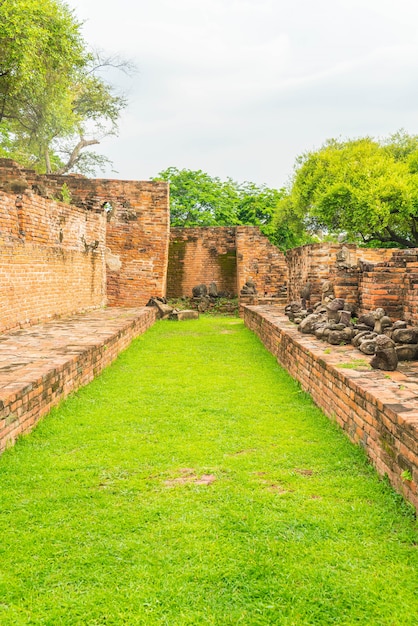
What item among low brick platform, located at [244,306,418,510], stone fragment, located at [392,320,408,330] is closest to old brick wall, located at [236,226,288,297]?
low brick platform, located at [244,306,418,510]

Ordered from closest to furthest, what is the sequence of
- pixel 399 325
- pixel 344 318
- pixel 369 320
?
pixel 399 325 < pixel 369 320 < pixel 344 318

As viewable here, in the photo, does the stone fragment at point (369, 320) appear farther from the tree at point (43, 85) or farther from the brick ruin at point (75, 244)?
the tree at point (43, 85)

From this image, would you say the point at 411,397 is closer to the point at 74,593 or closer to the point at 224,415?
the point at 224,415

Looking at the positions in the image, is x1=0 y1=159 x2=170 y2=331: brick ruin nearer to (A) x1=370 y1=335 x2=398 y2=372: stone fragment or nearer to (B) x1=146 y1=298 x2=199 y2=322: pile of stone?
(B) x1=146 y1=298 x2=199 y2=322: pile of stone

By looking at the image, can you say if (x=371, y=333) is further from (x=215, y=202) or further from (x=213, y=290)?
(x=215, y=202)

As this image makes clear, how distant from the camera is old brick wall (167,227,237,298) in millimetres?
17297

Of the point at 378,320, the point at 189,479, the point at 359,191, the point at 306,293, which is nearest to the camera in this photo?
the point at 189,479


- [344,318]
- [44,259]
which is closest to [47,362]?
[344,318]

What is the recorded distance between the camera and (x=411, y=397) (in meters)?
3.16

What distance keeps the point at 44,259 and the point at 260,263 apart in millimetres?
8546

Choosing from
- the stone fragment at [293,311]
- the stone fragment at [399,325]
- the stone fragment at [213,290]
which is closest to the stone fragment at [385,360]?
the stone fragment at [399,325]

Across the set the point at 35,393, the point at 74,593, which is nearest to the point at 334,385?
the point at 35,393

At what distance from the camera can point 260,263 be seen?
51.9 feet

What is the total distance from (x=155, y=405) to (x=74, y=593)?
258 centimetres
